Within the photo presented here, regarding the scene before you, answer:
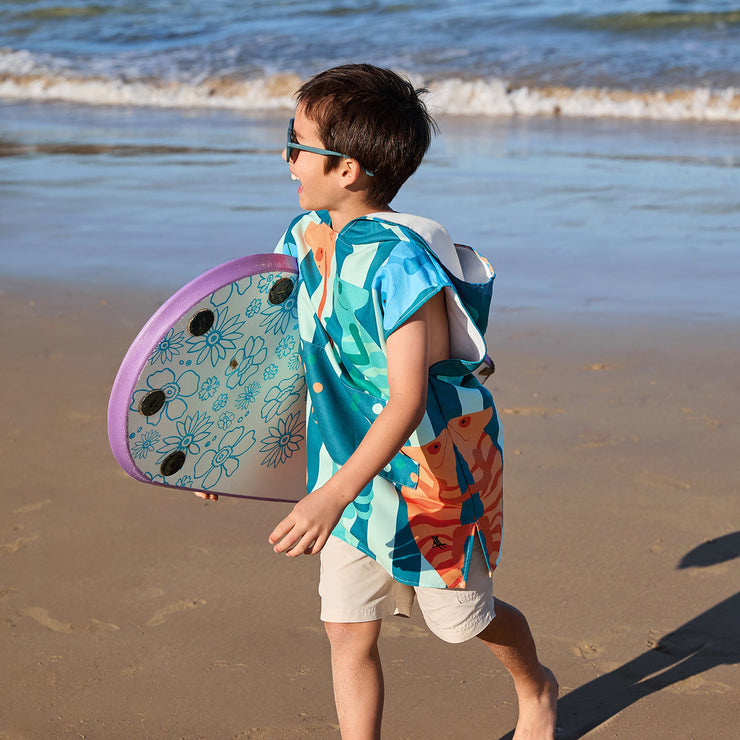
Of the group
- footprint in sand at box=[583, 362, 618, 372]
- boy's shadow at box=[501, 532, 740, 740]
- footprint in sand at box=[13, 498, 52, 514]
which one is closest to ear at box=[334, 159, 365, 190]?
boy's shadow at box=[501, 532, 740, 740]

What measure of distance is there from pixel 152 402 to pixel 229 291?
0.28m

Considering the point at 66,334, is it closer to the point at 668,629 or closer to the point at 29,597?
the point at 29,597

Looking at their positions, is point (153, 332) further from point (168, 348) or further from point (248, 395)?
point (248, 395)

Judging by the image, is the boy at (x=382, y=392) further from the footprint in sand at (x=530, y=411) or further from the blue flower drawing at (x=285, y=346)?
the footprint in sand at (x=530, y=411)

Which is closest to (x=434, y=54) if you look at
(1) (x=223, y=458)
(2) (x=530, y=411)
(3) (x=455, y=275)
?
(2) (x=530, y=411)

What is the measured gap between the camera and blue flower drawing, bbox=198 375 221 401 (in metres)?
2.12

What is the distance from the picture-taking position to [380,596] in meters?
1.93

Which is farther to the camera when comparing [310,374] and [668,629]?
[668,629]

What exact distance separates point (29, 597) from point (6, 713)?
1.60 ft

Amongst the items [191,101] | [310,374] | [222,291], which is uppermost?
[222,291]

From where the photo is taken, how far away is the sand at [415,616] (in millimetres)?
2283

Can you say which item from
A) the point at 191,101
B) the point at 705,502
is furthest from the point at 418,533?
the point at 191,101

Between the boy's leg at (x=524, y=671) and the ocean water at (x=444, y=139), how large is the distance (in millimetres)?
1184

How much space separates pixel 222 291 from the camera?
6.69 feet
